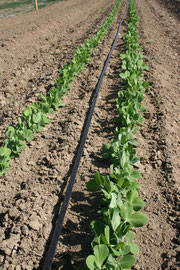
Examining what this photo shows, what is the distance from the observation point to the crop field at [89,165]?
2.21 meters

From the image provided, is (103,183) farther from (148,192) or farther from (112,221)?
(148,192)

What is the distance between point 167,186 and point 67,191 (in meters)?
1.16

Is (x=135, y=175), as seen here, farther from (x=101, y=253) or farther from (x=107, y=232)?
(x=101, y=253)

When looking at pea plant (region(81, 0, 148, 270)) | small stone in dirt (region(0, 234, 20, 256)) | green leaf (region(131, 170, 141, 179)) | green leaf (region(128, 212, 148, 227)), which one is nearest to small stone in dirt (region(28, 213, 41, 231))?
small stone in dirt (region(0, 234, 20, 256))

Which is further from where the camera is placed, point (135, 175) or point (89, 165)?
point (89, 165)

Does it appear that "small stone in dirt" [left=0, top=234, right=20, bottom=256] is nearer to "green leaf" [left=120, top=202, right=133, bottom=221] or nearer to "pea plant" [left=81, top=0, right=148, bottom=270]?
"pea plant" [left=81, top=0, right=148, bottom=270]

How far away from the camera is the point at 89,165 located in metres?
3.25

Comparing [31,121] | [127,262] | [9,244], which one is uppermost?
[31,121]

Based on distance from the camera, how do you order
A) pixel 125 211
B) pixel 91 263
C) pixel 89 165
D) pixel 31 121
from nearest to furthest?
1. pixel 91 263
2. pixel 125 211
3. pixel 89 165
4. pixel 31 121

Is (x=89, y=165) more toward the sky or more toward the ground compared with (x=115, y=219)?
more toward the ground

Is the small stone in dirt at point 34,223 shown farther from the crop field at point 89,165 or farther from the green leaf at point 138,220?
the green leaf at point 138,220

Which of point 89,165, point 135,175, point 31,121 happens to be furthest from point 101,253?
point 31,121

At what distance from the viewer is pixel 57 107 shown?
4.46 m

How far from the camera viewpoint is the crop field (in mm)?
2209
